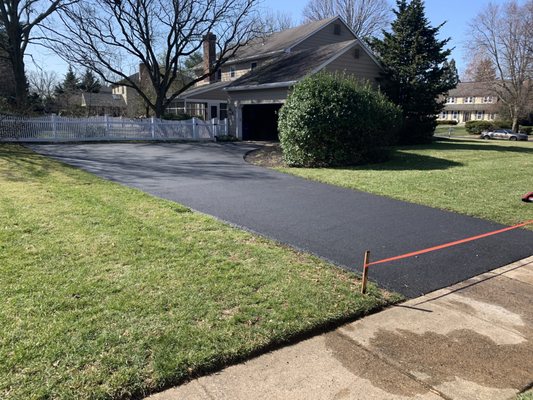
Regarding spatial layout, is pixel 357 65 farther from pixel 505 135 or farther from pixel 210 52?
pixel 505 135

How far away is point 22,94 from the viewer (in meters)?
24.1

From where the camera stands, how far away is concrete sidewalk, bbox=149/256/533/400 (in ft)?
8.52

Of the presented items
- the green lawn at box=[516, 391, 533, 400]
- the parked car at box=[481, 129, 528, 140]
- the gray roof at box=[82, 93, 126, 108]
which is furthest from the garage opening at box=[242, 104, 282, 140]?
the gray roof at box=[82, 93, 126, 108]

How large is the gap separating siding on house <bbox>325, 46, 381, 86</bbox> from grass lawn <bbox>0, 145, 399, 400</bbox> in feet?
51.3

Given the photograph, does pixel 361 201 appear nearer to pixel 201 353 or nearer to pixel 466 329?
pixel 466 329

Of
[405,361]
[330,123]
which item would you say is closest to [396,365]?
[405,361]

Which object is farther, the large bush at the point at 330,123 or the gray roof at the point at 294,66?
the gray roof at the point at 294,66

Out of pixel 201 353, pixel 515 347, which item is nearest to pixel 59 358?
pixel 201 353

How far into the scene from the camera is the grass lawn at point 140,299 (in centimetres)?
265

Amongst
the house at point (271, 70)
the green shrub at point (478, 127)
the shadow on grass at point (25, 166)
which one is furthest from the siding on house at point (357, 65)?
the green shrub at point (478, 127)

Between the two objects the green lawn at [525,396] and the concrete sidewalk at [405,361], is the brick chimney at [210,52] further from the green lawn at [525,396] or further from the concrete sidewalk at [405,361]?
the green lawn at [525,396]

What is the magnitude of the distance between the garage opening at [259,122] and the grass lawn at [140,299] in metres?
18.2

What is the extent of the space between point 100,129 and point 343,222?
1910cm

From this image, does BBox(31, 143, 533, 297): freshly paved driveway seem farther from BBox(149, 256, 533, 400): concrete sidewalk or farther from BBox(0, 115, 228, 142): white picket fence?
BBox(0, 115, 228, 142): white picket fence
